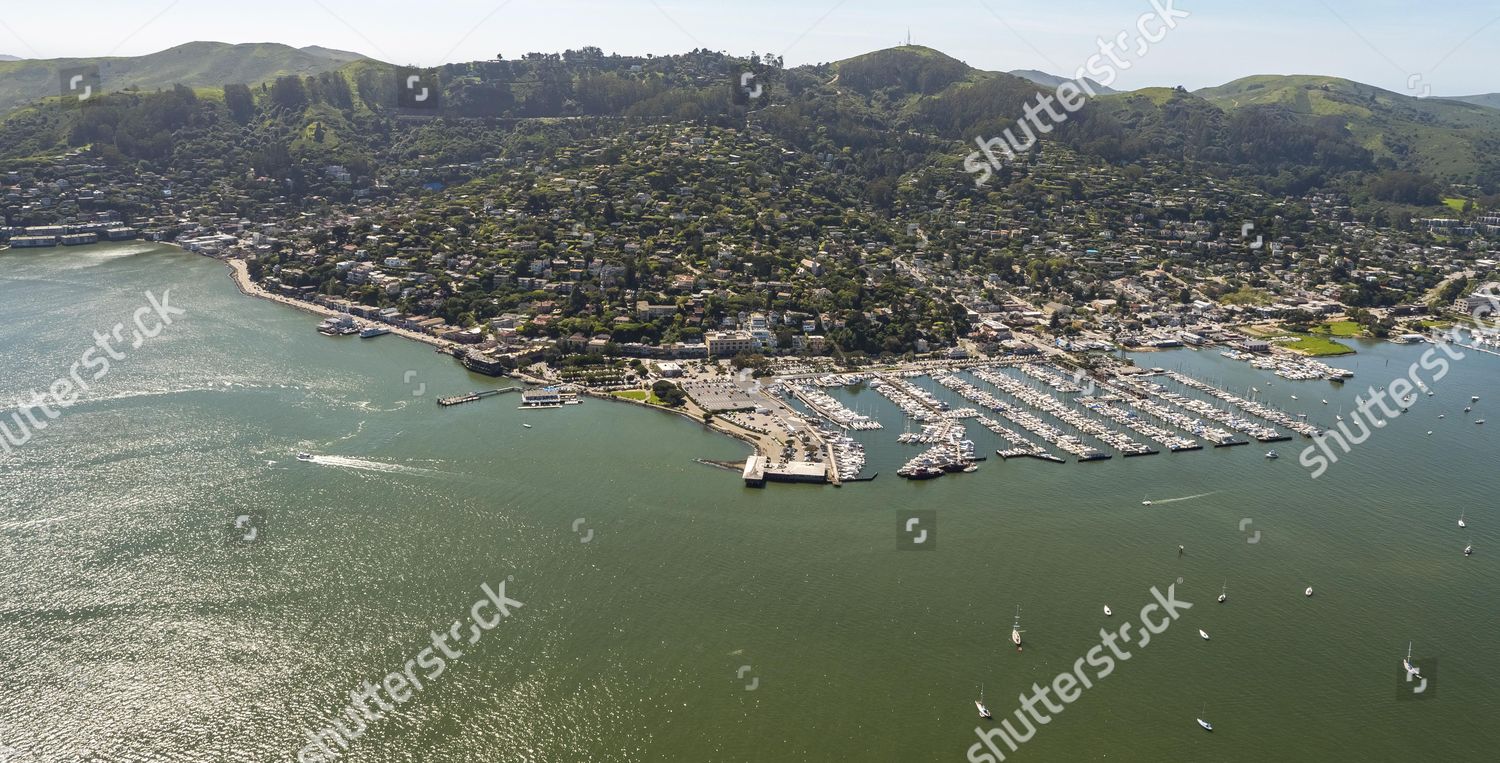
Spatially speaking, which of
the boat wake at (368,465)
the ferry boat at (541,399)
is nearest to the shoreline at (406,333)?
the ferry boat at (541,399)

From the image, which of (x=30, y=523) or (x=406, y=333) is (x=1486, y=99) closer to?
(x=406, y=333)

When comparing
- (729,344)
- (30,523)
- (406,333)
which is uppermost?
(729,344)

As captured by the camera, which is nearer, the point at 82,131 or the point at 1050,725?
the point at 1050,725

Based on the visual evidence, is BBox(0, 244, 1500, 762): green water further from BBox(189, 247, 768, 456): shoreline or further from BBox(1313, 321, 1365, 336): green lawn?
BBox(1313, 321, 1365, 336): green lawn

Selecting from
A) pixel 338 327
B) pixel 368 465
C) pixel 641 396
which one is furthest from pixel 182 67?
pixel 368 465

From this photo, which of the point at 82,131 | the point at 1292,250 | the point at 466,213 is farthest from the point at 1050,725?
the point at 82,131

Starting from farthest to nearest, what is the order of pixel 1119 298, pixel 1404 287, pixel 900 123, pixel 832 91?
pixel 832 91, pixel 900 123, pixel 1404 287, pixel 1119 298

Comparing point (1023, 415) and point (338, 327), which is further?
point (338, 327)

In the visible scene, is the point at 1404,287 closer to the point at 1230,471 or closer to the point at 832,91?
the point at 1230,471
